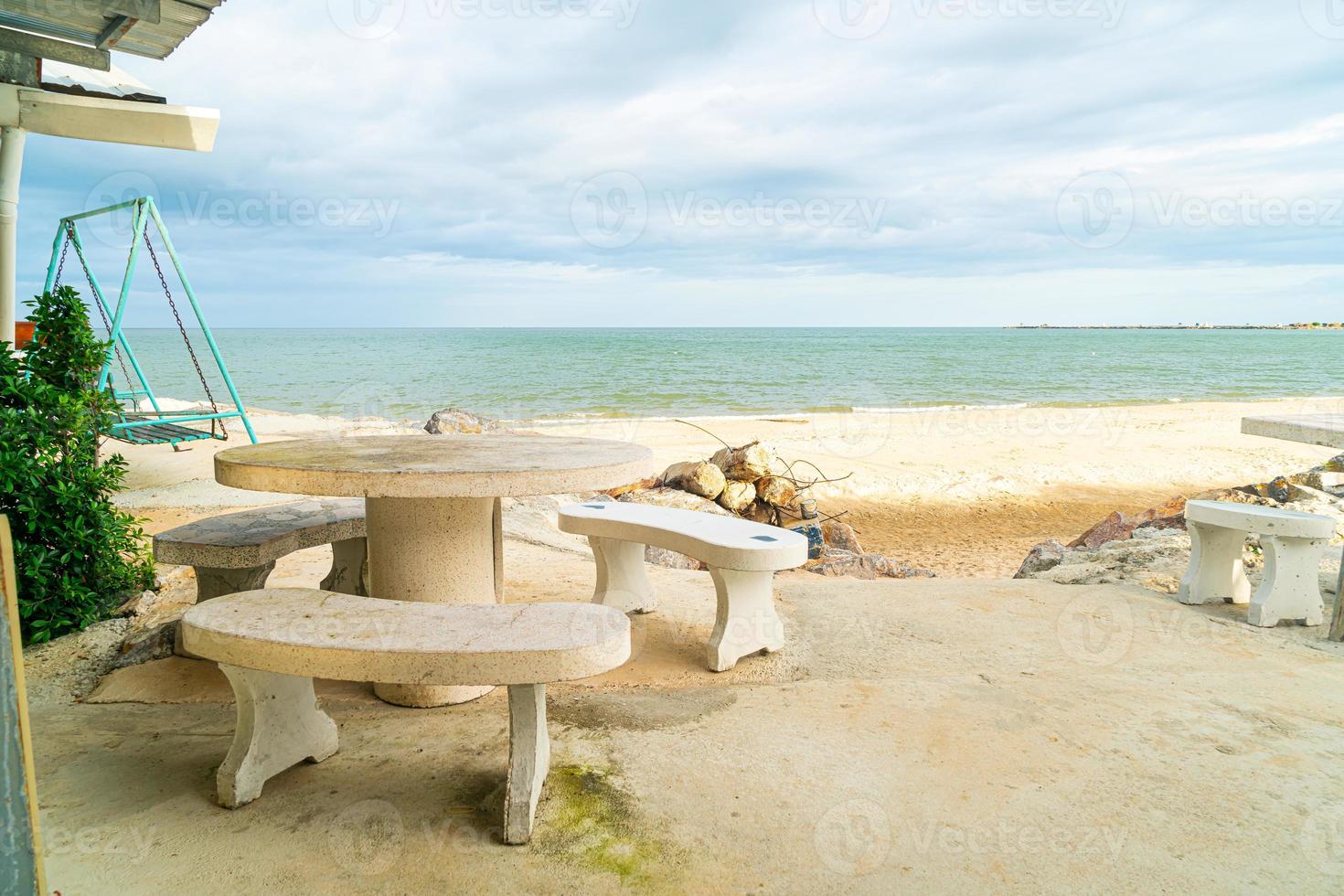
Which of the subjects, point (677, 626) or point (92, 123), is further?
point (92, 123)

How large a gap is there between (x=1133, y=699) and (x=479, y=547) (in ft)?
8.65

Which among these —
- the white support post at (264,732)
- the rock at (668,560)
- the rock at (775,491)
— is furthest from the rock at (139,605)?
the rock at (775,491)

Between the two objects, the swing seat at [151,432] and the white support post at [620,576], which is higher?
the swing seat at [151,432]

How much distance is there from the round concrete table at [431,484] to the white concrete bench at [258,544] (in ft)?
1.14

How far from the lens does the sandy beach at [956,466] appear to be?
806 cm

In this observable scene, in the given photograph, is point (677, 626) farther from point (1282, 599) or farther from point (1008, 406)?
point (1008, 406)

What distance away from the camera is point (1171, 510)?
23.4ft

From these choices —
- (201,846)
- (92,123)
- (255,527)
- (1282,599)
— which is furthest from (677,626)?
(92,123)

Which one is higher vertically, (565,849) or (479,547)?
(479,547)

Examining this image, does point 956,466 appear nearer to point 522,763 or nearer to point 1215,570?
point 1215,570

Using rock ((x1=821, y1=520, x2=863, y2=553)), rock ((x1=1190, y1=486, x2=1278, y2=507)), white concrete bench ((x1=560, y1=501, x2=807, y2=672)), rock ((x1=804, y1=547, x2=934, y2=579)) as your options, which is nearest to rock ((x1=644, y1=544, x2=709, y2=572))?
rock ((x1=804, y1=547, x2=934, y2=579))

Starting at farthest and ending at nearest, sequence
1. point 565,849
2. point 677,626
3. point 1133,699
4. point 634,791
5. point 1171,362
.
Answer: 1. point 1171,362
2. point 677,626
3. point 1133,699
4. point 634,791
5. point 565,849

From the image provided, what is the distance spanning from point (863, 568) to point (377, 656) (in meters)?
4.71

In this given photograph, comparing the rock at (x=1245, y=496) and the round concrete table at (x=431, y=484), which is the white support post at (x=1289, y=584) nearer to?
the rock at (x=1245, y=496)
